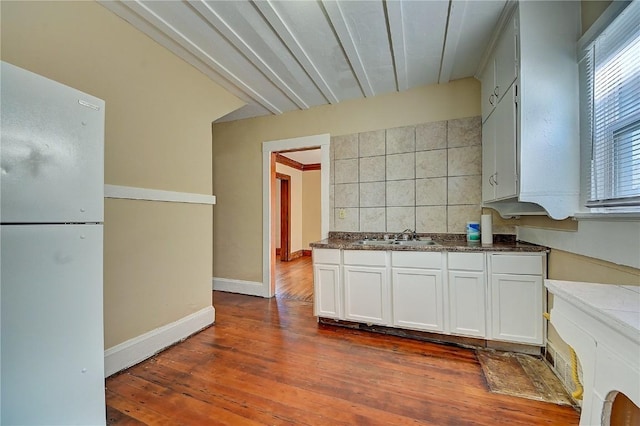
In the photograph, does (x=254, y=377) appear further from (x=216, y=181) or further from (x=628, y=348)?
(x=216, y=181)

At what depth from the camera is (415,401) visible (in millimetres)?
1524

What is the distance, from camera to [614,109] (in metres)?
1.32

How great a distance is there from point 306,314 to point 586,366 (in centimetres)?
238

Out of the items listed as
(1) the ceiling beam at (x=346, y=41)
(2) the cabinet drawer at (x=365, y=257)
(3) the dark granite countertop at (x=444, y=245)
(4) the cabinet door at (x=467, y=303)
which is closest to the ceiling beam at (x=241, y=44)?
(1) the ceiling beam at (x=346, y=41)

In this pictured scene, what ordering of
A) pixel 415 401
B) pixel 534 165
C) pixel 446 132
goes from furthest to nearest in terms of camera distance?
1. pixel 446 132
2. pixel 534 165
3. pixel 415 401

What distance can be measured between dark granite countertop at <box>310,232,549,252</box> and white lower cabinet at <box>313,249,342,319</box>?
0.33 ft

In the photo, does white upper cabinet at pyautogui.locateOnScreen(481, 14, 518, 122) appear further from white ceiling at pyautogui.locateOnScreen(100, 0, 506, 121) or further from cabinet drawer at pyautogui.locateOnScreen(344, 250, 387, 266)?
cabinet drawer at pyautogui.locateOnScreen(344, 250, 387, 266)

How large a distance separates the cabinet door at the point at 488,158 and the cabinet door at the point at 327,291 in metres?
1.52

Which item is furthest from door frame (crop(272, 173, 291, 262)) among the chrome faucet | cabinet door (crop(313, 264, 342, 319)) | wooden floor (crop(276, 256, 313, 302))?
the chrome faucet

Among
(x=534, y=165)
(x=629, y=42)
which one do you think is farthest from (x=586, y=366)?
(x=629, y=42)

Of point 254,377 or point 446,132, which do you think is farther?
point 446,132

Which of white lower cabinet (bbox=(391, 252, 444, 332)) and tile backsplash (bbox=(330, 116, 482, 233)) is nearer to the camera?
white lower cabinet (bbox=(391, 252, 444, 332))

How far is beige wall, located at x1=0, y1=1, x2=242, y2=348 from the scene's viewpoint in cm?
153

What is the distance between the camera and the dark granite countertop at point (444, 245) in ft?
6.61
